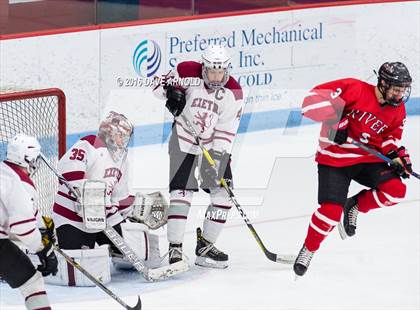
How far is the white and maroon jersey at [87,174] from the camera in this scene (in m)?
6.00

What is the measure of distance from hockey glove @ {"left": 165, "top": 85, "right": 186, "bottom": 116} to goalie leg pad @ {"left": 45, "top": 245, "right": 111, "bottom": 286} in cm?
76

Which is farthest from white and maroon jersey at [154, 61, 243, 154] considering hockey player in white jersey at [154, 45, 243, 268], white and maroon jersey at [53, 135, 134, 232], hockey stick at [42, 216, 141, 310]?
hockey stick at [42, 216, 141, 310]

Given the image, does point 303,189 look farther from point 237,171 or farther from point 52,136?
point 52,136

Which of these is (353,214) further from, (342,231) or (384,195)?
(384,195)

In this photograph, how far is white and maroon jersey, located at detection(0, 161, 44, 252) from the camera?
4.97m

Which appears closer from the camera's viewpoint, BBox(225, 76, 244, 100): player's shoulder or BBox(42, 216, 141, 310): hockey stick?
BBox(42, 216, 141, 310): hockey stick

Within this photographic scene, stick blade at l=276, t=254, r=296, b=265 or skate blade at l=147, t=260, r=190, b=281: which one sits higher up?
skate blade at l=147, t=260, r=190, b=281

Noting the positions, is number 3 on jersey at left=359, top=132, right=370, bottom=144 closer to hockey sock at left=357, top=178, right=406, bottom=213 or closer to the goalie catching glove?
hockey sock at left=357, top=178, right=406, bottom=213

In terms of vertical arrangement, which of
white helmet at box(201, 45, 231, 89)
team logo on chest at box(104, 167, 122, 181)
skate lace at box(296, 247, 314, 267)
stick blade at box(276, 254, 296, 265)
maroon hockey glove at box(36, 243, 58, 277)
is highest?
white helmet at box(201, 45, 231, 89)

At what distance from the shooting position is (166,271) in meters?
6.19

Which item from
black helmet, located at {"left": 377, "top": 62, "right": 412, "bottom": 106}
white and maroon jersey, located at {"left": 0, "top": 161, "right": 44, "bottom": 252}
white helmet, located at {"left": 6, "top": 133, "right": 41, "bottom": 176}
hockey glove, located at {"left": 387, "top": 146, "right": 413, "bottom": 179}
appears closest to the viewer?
white and maroon jersey, located at {"left": 0, "top": 161, "right": 44, "bottom": 252}

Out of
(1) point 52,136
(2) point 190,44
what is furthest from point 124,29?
(1) point 52,136

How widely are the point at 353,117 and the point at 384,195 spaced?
413mm

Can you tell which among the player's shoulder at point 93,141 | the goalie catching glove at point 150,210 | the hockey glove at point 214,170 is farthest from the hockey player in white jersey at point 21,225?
the hockey glove at point 214,170
